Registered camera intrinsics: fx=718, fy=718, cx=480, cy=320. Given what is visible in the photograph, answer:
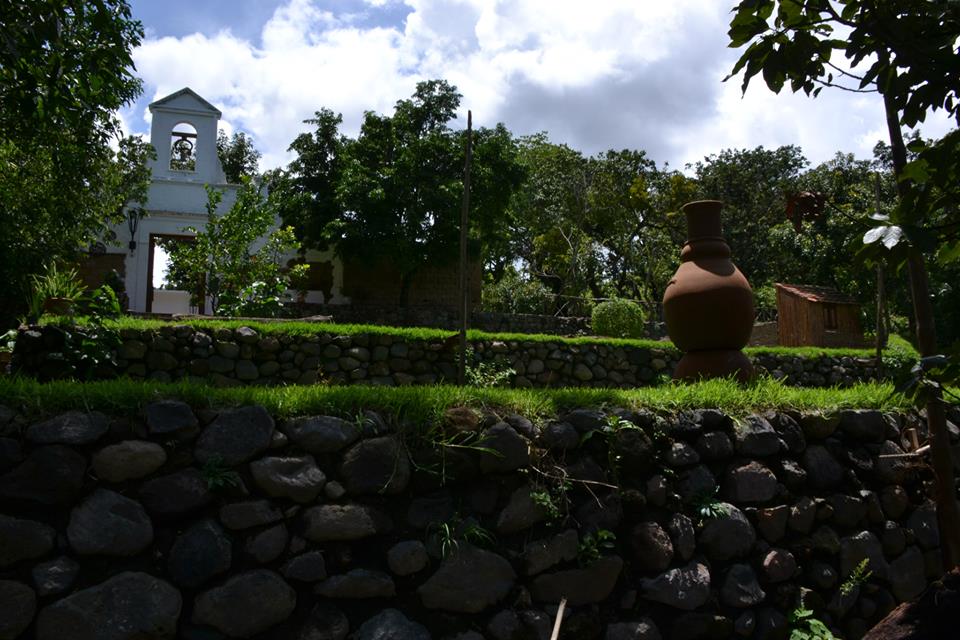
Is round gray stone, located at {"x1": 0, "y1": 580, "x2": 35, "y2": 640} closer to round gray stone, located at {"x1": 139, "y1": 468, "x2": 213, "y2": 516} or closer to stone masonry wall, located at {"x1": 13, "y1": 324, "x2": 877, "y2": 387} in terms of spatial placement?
round gray stone, located at {"x1": 139, "y1": 468, "x2": 213, "y2": 516}

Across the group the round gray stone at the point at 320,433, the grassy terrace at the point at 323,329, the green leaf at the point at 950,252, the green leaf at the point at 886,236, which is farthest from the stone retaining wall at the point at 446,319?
the green leaf at the point at 886,236

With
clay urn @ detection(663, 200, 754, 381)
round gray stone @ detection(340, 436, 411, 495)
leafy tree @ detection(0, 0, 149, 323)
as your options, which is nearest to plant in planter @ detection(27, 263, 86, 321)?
leafy tree @ detection(0, 0, 149, 323)

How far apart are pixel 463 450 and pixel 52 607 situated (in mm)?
1672

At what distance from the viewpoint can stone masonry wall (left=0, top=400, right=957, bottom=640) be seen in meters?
2.65

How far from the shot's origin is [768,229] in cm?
2438

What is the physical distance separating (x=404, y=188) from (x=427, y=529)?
13.4m

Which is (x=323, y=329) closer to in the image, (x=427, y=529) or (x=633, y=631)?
(x=427, y=529)

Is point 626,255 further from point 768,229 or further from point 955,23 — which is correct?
point 955,23

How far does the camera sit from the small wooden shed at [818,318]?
16328 mm

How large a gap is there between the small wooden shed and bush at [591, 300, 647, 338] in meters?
4.53

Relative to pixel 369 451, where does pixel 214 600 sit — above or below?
below

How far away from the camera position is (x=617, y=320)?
46.6ft

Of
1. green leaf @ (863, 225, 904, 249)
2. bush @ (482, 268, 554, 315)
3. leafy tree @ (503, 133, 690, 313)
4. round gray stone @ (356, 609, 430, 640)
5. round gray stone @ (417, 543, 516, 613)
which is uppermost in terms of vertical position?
leafy tree @ (503, 133, 690, 313)

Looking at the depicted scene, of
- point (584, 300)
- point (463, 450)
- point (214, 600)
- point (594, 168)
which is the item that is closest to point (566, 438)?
point (463, 450)
